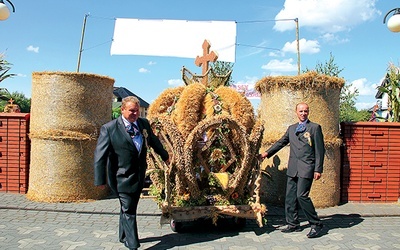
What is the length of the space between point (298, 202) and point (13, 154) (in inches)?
227

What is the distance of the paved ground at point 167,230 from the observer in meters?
4.59

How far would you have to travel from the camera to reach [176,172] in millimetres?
4902

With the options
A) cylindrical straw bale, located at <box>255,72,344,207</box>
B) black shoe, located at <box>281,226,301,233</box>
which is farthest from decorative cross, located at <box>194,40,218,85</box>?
black shoe, located at <box>281,226,301,233</box>

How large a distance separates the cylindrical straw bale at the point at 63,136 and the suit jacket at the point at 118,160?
2.60 metres

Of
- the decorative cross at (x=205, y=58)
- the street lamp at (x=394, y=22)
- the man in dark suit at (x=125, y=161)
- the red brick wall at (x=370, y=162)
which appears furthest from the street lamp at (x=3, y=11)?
the street lamp at (x=394, y=22)

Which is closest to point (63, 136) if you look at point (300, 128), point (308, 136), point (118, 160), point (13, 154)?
point (13, 154)

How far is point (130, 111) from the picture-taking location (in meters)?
4.35

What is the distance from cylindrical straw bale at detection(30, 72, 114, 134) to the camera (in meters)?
6.60

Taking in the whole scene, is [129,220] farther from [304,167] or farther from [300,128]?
[300,128]

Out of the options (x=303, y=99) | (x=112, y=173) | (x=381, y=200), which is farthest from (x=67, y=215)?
(x=381, y=200)

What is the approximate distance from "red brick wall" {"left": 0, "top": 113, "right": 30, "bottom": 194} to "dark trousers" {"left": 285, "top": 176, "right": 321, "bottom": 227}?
5.34m

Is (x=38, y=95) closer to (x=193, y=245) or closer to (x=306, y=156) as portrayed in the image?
(x=193, y=245)

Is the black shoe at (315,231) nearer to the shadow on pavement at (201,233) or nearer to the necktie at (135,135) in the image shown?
the shadow on pavement at (201,233)

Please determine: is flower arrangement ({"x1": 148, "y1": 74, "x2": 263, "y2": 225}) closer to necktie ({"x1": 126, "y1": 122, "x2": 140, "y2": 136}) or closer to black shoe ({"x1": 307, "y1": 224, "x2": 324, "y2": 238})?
necktie ({"x1": 126, "y1": 122, "x2": 140, "y2": 136})
